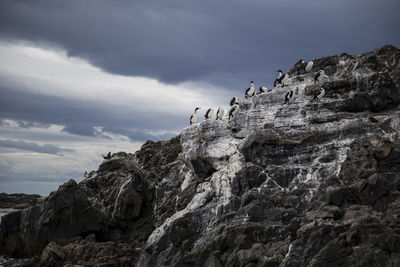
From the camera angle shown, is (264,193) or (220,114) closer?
(264,193)

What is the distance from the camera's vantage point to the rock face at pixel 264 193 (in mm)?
24484

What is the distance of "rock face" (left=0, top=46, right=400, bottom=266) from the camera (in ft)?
80.3

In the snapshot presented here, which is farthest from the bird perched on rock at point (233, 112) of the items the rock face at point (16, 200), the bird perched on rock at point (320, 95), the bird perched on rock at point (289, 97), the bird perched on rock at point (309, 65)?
the rock face at point (16, 200)

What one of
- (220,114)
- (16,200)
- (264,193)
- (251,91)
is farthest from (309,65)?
(16,200)

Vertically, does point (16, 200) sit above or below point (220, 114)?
below

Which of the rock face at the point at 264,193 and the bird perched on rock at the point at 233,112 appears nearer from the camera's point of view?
the rock face at the point at 264,193

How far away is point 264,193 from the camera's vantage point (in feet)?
96.4

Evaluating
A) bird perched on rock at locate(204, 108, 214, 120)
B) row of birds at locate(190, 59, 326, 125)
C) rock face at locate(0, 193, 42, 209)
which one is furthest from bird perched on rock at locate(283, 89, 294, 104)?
rock face at locate(0, 193, 42, 209)

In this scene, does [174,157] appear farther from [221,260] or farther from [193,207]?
Result: [221,260]

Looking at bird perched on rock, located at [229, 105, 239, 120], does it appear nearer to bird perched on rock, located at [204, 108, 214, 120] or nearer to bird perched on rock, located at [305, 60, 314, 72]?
bird perched on rock, located at [204, 108, 214, 120]

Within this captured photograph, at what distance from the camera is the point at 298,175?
98.0 feet

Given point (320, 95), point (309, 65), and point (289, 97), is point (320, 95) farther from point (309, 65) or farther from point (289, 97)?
point (309, 65)

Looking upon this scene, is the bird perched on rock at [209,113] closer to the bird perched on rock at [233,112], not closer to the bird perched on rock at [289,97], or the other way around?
the bird perched on rock at [233,112]

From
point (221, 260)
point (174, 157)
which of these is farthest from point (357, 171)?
point (174, 157)
